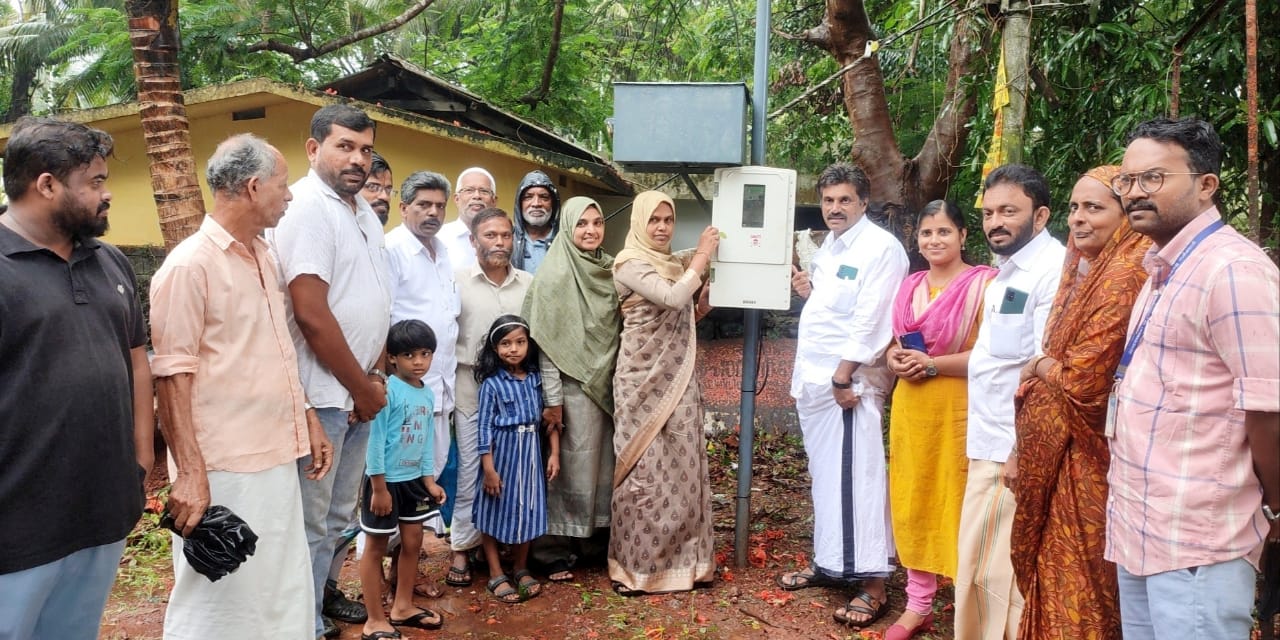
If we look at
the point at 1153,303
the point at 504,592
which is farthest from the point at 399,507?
the point at 1153,303

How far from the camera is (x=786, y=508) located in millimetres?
A: 5574

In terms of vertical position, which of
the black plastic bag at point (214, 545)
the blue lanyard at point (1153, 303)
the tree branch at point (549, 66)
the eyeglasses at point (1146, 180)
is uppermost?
the tree branch at point (549, 66)

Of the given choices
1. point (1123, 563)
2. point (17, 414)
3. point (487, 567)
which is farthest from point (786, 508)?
point (17, 414)

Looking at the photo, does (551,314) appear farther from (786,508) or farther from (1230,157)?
(1230,157)

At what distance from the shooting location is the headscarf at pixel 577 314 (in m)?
4.26

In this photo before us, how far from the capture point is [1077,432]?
2.61 meters

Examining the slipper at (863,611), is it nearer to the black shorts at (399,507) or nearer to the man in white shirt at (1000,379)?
the man in white shirt at (1000,379)

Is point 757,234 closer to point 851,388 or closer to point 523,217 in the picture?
point 851,388

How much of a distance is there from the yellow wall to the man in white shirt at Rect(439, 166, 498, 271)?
146 inches

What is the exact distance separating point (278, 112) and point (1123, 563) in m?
8.48

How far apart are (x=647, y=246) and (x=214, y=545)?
94.9 inches

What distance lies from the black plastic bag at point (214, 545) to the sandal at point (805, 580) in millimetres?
2712

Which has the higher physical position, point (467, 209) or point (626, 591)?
point (467, 209)

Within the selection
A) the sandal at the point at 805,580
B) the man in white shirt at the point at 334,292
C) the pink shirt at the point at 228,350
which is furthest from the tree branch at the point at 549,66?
the pink shirt at the point at 228,350
